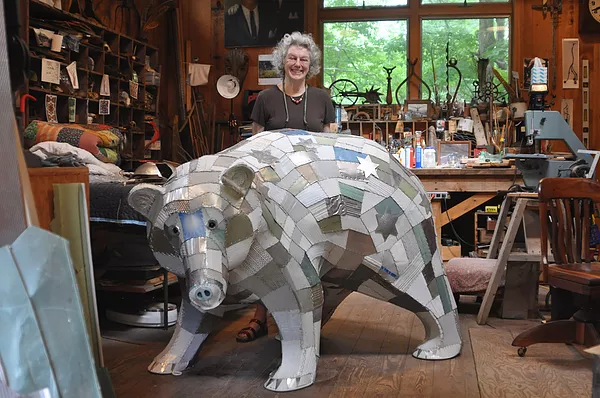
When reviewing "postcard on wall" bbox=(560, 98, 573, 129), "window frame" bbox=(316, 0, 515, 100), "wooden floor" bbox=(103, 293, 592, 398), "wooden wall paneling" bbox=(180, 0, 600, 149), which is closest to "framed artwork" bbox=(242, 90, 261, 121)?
"wooden wall paneling" bbox=(180, 0, 600, 149)

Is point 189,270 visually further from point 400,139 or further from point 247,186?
point 400,139

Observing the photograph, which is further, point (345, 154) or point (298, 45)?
point (298, 45)

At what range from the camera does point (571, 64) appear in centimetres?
727

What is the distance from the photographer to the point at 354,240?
2.75 meters

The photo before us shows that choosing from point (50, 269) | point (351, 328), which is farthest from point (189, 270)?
point (351, 328)

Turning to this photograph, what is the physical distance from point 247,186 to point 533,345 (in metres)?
1.81

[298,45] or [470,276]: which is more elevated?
[298,45]

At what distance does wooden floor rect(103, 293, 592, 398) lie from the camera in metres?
2.60

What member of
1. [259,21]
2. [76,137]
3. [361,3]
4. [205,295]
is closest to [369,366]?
[205,295]

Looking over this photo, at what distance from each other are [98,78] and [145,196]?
4170 mm

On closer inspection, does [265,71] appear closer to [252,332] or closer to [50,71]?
[50,71]

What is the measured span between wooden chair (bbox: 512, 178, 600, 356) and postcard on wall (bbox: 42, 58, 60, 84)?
3804mm

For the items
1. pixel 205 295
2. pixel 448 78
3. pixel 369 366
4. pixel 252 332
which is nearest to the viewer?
pixel 205 295

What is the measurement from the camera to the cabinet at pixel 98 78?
209 inches
